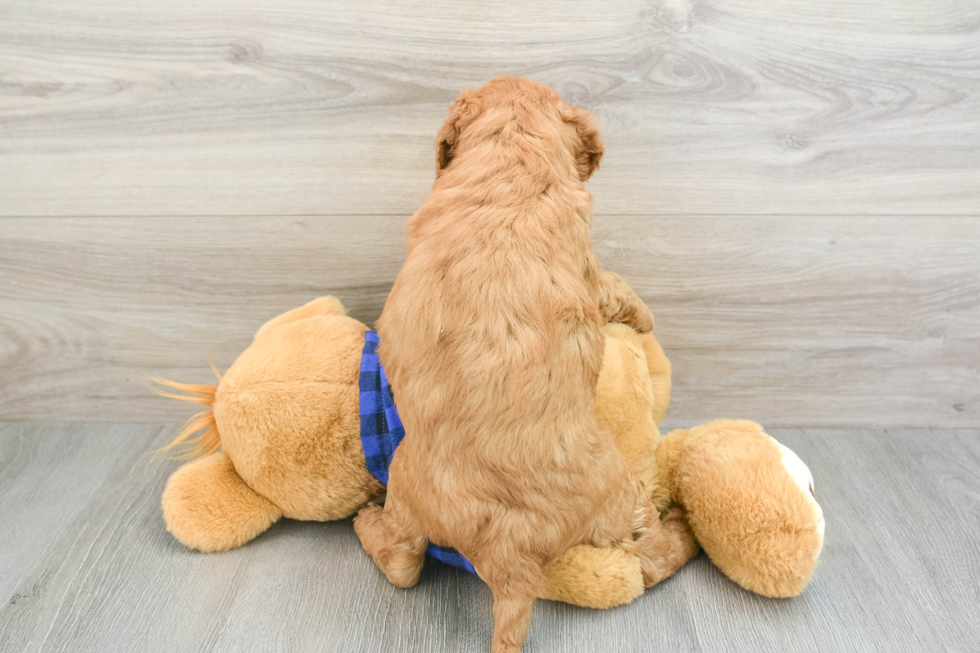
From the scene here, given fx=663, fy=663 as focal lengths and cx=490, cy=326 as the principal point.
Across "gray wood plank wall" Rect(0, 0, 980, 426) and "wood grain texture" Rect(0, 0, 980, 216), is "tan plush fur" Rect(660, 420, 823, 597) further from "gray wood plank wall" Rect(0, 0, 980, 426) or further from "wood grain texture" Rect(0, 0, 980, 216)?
"wood grain texture" Rect(0, 0, 980, 216)

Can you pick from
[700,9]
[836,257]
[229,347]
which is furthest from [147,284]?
[836,257]

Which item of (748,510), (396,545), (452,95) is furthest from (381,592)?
(452,95)

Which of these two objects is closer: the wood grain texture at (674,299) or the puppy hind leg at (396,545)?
the puppy hind leg at (396,545)

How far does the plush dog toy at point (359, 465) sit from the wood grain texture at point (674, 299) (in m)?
0.17

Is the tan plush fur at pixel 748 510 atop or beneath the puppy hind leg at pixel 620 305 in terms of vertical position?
beneath

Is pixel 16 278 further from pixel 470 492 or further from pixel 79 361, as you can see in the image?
pixel 470 492

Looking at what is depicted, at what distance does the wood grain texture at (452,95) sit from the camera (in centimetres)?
101

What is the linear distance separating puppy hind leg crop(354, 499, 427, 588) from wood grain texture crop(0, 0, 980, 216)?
0.50 m

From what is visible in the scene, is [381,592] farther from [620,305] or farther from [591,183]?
[591,183]

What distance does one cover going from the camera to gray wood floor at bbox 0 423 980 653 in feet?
2.72

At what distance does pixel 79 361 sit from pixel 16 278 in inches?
7.0

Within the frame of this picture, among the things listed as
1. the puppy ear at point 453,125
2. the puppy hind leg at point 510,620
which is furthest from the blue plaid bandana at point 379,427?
the puppy ear at point 453,125

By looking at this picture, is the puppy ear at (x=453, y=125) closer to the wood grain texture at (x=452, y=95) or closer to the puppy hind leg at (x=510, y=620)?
the wood grain texture at (x=452, y=95)

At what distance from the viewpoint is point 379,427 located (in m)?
0.92
